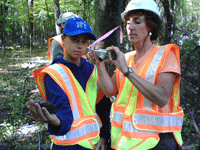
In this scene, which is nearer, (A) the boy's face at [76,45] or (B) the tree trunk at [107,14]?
(A) the boy's face at [76,45]

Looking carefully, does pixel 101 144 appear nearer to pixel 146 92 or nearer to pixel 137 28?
pixel 146 92

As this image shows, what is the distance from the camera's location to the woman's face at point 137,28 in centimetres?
177

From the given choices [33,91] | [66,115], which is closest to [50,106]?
A: [66,115]

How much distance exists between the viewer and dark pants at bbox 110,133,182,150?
5.34 feet

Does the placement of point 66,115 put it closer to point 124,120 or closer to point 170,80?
point 124,120

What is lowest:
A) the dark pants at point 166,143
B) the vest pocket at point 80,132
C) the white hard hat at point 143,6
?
the dark pants at point 166,143

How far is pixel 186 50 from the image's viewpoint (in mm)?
3299

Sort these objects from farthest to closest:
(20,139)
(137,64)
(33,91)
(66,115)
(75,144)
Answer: (33,91)
(20,139)
(137,64)
(75,144)
(66,115)

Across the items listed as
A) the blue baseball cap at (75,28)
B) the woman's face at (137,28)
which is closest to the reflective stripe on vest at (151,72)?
the woman's face at (137,28)

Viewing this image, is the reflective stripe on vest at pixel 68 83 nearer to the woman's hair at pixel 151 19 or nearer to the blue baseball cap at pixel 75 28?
the blue baseball cap at pixel 75 28

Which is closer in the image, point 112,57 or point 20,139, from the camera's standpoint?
point 112,57

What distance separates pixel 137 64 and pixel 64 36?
2.25ft

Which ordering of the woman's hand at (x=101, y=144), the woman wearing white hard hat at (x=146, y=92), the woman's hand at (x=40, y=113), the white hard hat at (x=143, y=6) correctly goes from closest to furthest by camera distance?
the woman's hand at (x=40, y=113) < the woman wearing white hard hat at (x=146, y=92) < the white hard hat at (x=143, y=6) < the woman's hand at (x=101, y=144)

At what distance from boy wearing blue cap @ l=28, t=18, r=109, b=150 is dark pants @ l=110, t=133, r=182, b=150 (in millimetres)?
498
